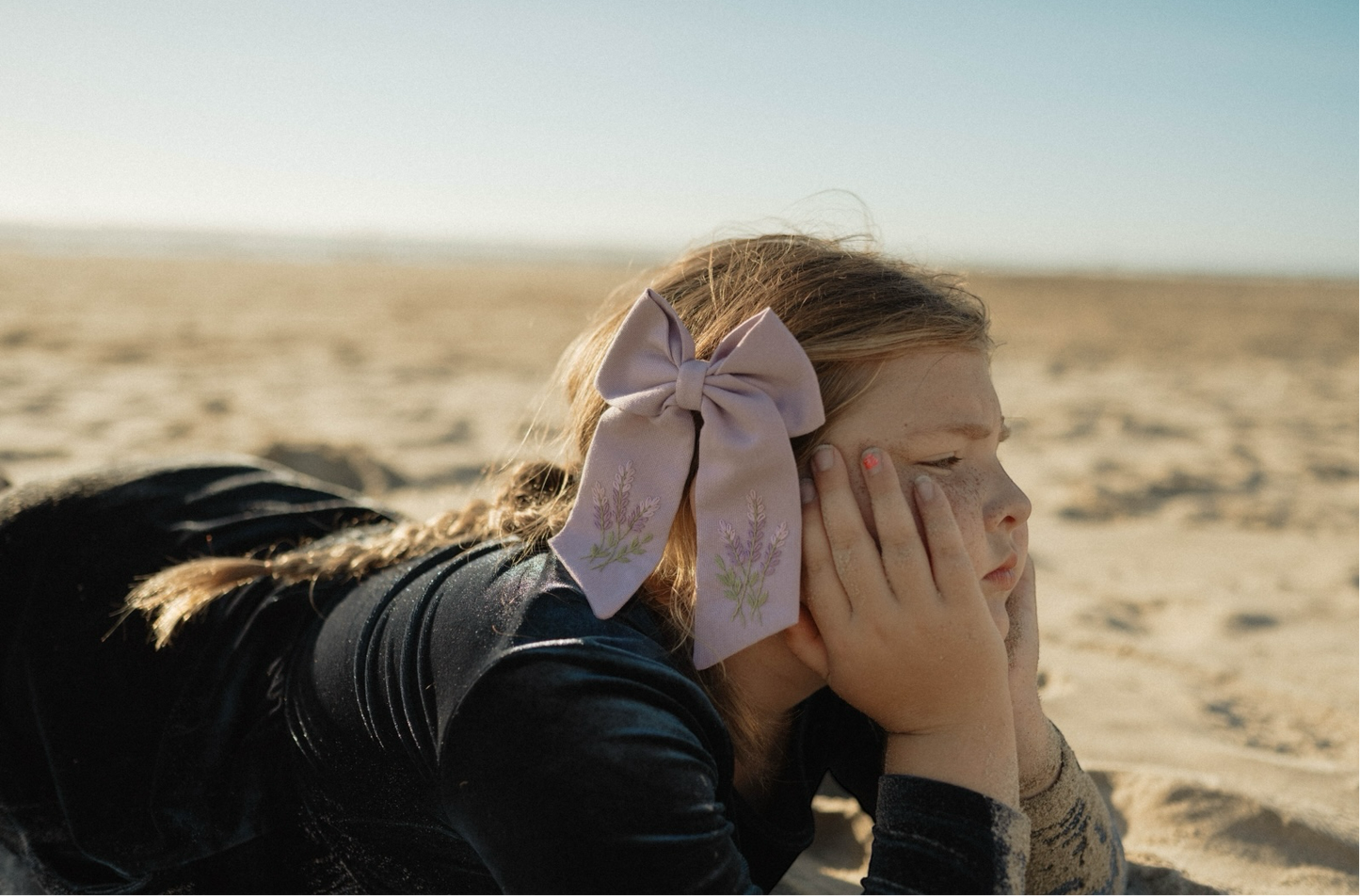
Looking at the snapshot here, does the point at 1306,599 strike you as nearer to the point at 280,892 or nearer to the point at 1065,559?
the point at 1065,559

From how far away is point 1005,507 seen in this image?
63.9 inches

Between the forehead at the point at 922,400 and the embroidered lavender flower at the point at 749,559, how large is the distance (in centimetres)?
21

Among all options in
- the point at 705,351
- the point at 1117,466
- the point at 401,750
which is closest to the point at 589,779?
the point at 401,750

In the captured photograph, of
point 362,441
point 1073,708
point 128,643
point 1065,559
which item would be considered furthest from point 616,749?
point 362,441

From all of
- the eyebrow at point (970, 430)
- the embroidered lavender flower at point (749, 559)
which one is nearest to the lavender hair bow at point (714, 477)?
the embroidered lavender flower at point (749, 559)

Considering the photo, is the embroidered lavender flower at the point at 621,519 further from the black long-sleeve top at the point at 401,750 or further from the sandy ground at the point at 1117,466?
the sandy ground at the point at 1117,466

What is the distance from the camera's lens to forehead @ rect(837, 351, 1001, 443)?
5.23ft

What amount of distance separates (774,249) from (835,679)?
76 cm

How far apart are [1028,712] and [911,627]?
1.77 feet

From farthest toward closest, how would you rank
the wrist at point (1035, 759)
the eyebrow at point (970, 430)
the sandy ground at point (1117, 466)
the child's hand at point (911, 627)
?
the sandy ground at point (1117, 466), the wrist at point (1035, 759), the eyebrow at point (970, 430), the child's hand at point (911, 627)

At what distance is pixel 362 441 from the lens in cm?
591

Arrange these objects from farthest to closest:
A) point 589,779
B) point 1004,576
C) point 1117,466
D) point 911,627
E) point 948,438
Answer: point 1117,466 < point 1004,576 < point 948,438 < point 911,627 < point 589,779

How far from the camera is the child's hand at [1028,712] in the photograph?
1830 mm

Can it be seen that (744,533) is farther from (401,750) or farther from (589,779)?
(401,750)
